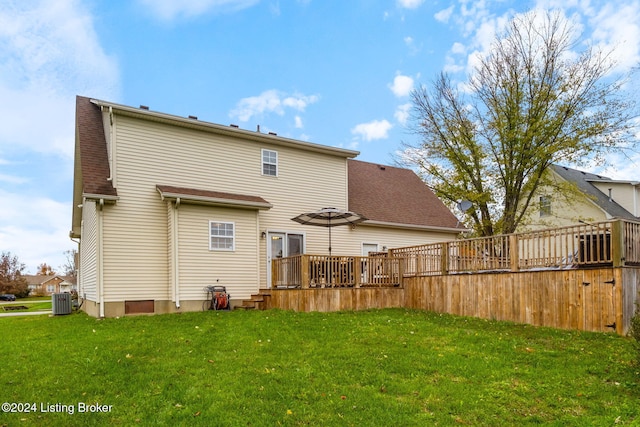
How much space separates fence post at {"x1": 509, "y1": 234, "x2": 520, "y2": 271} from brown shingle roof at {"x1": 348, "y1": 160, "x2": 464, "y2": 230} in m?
6.58

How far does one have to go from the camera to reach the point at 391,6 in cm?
1655

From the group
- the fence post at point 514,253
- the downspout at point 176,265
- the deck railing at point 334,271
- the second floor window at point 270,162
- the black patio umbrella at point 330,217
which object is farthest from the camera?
the second floor window at point 270,162

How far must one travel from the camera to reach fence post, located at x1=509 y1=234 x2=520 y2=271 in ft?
32.2

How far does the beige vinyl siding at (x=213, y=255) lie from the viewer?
39.4 feet

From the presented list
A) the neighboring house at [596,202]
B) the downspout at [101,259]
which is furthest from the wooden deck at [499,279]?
the neighboring house at [596,202]

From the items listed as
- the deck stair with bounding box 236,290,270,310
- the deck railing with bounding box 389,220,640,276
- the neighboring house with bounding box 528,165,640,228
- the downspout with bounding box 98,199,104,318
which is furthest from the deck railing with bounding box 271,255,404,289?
the neighboring house with bounding box 528,165,640,228

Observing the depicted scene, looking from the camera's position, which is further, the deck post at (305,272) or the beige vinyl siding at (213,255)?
the beige vinyl siding at (213,255)

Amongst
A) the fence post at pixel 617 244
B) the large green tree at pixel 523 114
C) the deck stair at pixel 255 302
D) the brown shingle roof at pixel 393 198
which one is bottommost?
the deck stair at pixel 255 302

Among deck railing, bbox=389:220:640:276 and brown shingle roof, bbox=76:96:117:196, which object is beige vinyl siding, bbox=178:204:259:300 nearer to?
brown shingle roof, bbox=76:96:117:196

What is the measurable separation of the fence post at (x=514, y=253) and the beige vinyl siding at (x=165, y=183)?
679 cm

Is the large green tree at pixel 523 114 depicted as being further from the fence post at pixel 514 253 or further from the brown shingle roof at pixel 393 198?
the fence post at pixel 514 253

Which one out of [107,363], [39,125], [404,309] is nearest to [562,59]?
[404,309]

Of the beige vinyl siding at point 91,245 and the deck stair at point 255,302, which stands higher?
the beige vinyl siding at point 91,245

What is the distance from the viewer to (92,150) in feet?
41.1
